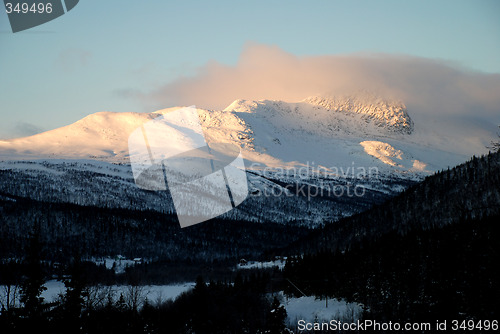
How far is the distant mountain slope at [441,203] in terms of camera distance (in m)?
139

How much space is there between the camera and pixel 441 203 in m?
152

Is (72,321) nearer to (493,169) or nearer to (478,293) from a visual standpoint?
(478,293)

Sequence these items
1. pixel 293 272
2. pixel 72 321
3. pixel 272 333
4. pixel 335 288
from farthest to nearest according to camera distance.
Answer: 1. pixel 293 272
2. pixel 335 288
3. pixel 272 333
4. pixel 72 321

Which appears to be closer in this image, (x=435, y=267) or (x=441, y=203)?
(x=435, y=267)

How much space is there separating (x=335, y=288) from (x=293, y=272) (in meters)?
22.3

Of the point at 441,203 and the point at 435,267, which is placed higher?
the point at 435,267

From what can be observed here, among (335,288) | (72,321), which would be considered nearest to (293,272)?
(335,288)

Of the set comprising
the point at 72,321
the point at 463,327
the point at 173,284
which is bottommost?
the point at 173,284

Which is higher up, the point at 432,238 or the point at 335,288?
A: the point at 432,238

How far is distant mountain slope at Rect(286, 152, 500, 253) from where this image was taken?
139m

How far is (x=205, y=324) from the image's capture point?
96.3m

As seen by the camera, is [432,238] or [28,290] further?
[432,238]

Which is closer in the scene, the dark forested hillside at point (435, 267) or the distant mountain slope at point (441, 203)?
the dark forested hillside at point (435, 267)

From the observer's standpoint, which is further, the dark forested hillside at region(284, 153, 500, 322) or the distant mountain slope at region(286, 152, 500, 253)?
the distant mountain slope at region(286, 152, 500, 253)
